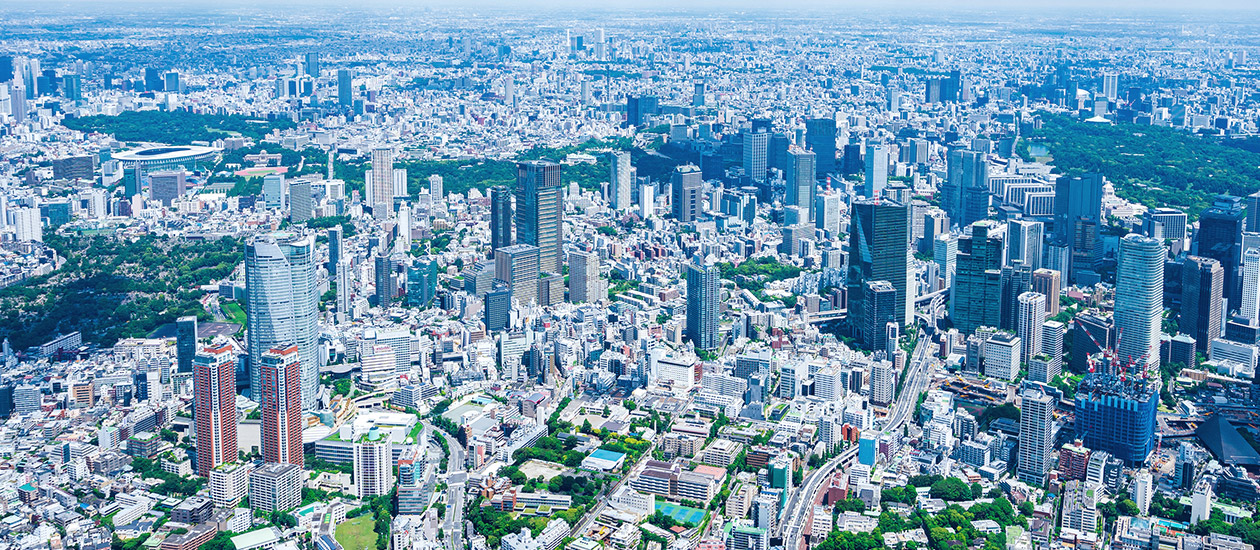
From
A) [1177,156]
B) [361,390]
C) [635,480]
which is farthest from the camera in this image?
[1177,156]

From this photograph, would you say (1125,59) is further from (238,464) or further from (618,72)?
(238,464)

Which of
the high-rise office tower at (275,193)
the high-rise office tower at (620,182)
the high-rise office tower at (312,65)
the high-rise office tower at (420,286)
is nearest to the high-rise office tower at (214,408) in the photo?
the high-rise office tower at (420,286)

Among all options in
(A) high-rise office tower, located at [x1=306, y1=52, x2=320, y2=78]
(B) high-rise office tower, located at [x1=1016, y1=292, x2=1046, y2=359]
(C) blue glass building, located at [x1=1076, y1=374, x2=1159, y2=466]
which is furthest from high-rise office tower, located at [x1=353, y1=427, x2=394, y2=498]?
(A) high-rise office tower, located at [x1=306, y1=52, x2=320, y2=78]

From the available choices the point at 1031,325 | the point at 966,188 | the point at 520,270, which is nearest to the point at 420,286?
the point at 520,270

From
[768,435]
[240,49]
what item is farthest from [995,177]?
[240,49]

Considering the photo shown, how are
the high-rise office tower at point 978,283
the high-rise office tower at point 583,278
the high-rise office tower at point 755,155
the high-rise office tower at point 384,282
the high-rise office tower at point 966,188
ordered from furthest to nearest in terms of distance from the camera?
the high-rise office tower at point 755,155 → the high-rise office tower at point 966,188 → the high-rise office tower at point 583,278 → the high-rise office tower at point 384,282 → the high-rise office tower at point 978,283

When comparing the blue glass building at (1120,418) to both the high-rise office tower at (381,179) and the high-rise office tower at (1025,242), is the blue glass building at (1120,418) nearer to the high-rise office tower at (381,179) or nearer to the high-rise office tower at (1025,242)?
the high-rise office tower at (1025,242)

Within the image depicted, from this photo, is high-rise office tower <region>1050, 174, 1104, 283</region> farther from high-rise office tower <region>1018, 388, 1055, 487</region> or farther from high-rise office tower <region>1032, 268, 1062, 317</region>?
high-rise office tower <region>1018, 388, 1055, 487</region>
